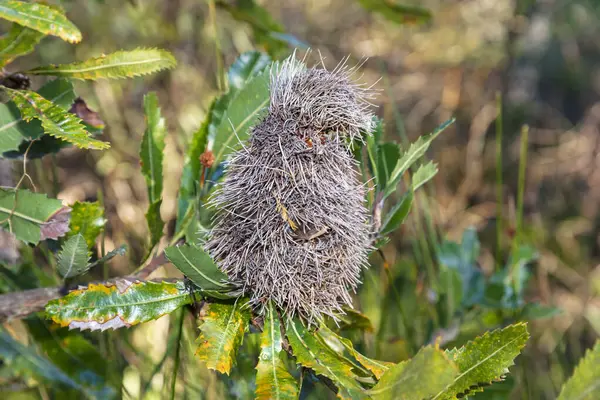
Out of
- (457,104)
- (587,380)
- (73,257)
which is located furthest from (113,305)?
(457,104)

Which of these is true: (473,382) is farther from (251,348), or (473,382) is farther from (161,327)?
(161,327)

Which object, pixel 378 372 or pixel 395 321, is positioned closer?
pixel 378 372

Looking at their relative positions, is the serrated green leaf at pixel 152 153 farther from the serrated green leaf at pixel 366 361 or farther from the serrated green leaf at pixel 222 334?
Answer: the serrated green leaf at pixel 366 361

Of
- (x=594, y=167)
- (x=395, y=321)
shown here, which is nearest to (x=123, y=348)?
(x=395, y=321)

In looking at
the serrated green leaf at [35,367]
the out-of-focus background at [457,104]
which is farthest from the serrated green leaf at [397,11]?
the serrated green leaf at [35,367]

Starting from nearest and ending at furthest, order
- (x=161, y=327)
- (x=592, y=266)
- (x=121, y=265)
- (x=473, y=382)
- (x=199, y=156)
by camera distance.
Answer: (x=473, y=382) < (x=199, y=156) < (x=161, y=327) < (x=121, y=265) < (x=592, y=266)

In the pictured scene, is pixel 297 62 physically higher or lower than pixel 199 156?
higher

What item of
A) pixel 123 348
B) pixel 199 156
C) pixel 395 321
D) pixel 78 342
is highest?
pixel 199 156

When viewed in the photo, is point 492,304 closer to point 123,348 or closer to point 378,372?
point 378,372

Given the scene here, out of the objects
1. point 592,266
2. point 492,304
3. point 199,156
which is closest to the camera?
point 199,156
